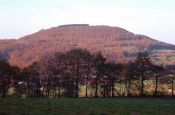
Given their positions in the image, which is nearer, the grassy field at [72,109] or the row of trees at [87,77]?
the grassy field at [72,109]

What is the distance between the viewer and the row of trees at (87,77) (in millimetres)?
74438

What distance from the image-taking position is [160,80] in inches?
2908

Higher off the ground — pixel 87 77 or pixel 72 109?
pixel 72 109

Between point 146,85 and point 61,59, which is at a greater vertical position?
point 61,59

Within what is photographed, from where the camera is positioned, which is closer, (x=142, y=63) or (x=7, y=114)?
(x=7, y=114)

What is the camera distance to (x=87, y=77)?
78312 mm

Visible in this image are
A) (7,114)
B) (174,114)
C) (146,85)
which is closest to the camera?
(7,114)

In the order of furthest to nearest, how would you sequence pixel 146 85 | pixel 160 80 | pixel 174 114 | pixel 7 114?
pixel 146 85, pixel 160 80, pixel 174 114, pixel 7 114

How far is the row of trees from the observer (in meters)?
74.4

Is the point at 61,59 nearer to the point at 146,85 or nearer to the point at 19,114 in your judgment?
the point at 146,85

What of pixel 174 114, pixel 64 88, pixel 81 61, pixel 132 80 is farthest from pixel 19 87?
pixel 174 114

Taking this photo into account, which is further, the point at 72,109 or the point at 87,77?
the point at 87,77

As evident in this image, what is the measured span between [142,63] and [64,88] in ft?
55.0

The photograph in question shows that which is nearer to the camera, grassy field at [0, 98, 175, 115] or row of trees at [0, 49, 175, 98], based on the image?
grassy field at [0, 98, 175, 115]
